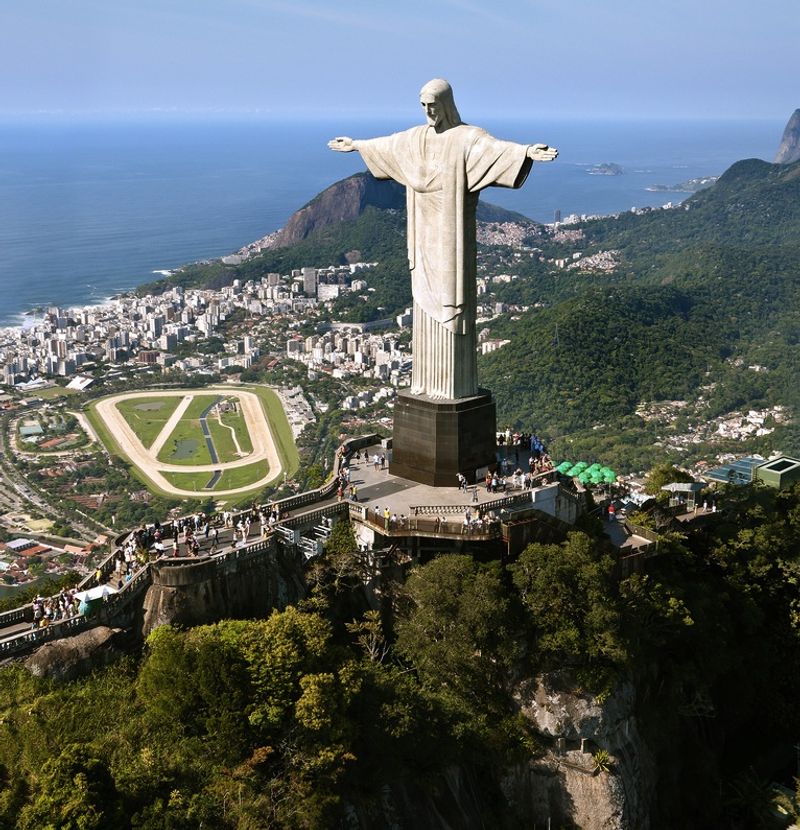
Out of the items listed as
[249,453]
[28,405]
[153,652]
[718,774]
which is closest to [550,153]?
[153,652]

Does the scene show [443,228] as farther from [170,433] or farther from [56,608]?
[170,433]

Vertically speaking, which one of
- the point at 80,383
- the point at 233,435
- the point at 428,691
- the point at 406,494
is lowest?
the point at 80,383

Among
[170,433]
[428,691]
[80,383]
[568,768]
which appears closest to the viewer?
[428,691]

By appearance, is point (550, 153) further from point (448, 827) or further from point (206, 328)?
point (206, 328)

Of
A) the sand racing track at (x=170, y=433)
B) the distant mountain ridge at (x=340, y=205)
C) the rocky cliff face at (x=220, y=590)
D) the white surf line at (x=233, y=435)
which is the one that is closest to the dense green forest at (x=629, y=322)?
the distant mountain ridge at (x=340, y=205)

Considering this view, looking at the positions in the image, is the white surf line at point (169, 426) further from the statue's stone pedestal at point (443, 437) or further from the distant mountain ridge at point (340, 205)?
the distant mountain ridge at point (340, 205)

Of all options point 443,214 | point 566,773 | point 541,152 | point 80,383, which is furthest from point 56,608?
point 80,383
